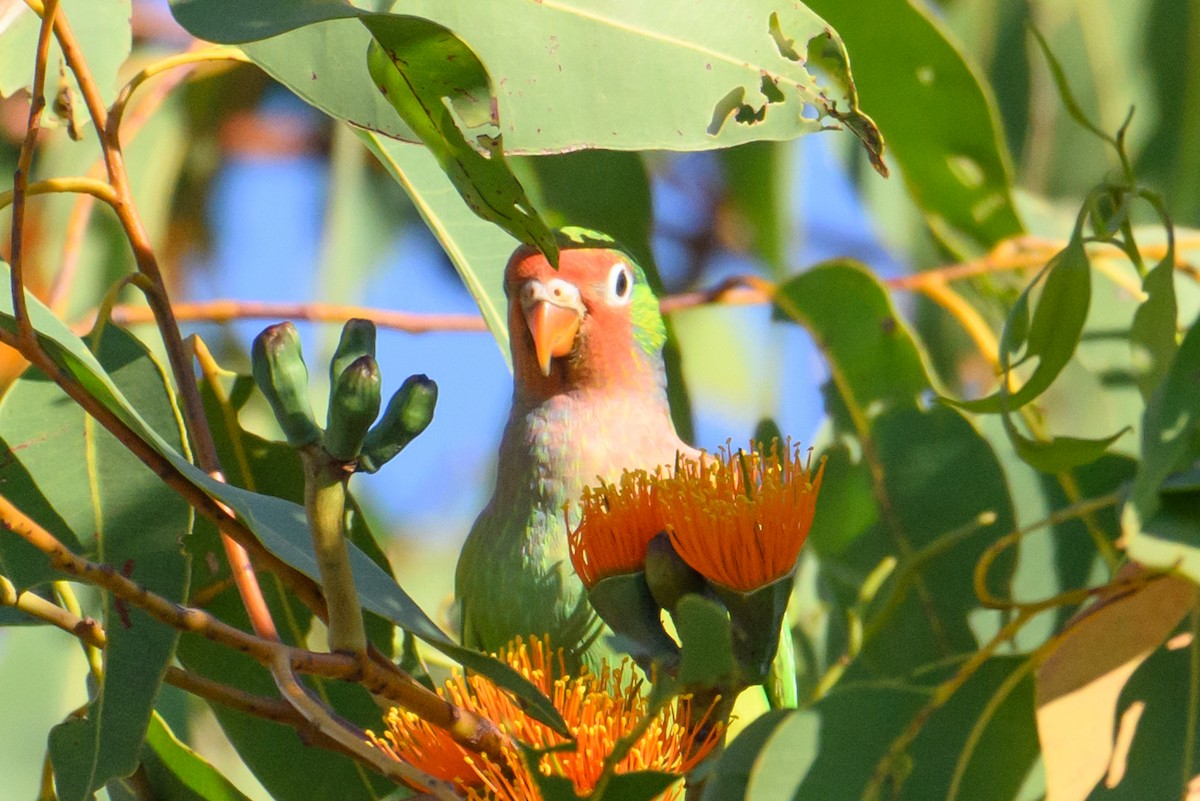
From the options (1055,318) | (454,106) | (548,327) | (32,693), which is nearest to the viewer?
(454,106)

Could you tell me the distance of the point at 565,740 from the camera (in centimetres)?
112

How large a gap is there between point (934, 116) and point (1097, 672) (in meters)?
0.91

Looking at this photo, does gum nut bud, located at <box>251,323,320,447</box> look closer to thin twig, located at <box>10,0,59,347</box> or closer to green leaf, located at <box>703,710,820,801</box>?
thin twig, located at <box>10,0,59,347</box>

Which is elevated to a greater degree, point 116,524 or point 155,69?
point 155,69

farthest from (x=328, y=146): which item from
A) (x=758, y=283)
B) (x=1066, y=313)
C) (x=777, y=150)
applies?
(x=1066, y=313)

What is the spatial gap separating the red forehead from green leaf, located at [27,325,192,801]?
0.47 meters

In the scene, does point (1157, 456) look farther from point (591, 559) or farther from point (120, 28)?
point (120, 28)

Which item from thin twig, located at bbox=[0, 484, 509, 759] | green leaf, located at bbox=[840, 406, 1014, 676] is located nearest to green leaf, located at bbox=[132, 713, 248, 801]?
thin twig, located at bbox=[0, 484, 509, 759]

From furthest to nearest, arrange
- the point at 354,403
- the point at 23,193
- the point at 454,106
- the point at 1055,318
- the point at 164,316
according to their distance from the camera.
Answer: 1. the point at 1055,318
2. the point at 164,316
3. the point at 23,193
4. the point at 454,106
5. the point at 354,403

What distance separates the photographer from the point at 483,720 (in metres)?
1.06

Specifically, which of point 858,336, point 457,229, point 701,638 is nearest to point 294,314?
point 457,229

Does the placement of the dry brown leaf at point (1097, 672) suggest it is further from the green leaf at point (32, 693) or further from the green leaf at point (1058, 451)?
the green leaf at point (32, 693)

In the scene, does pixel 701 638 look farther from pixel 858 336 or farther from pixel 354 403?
pixel 858 336

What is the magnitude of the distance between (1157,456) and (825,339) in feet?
2.74
